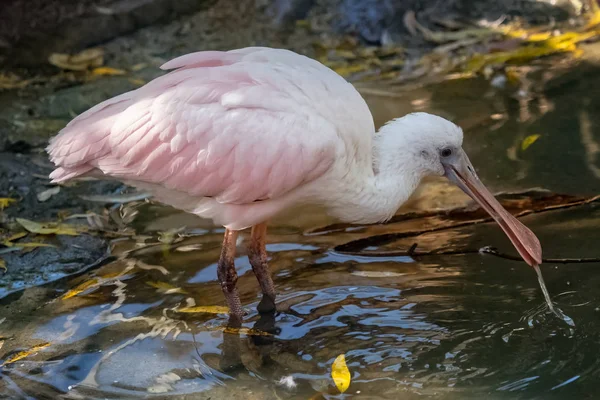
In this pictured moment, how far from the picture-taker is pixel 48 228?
500cm

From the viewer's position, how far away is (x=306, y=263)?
181 inches

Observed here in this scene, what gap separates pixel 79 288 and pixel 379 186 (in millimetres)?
1575

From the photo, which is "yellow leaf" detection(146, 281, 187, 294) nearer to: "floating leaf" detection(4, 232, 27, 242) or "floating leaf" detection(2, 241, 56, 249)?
"floating leaf" detection(2, 241, 56, 249)

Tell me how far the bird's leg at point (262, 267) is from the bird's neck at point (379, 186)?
426 mm

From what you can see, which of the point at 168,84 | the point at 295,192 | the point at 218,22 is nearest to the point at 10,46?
the point at 218,22

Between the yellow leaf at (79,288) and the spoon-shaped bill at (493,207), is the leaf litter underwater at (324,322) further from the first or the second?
the spoon-shaped bill at (493,207)

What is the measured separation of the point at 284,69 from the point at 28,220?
6.38ft

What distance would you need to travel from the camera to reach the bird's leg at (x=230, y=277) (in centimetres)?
415

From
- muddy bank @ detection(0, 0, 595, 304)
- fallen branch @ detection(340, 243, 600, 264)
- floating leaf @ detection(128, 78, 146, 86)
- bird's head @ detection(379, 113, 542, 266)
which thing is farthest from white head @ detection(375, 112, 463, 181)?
floating leaf @ detection(128, 78, 146, 86)

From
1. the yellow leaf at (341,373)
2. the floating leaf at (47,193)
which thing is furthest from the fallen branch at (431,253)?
the floating leaf at (47,193)

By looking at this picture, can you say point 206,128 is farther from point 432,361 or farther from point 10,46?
point 10,46

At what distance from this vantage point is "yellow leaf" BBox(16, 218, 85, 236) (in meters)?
4.95

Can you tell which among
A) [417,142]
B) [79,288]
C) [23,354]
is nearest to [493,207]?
[417,142]

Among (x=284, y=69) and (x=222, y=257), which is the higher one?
(x=284, y=69)
